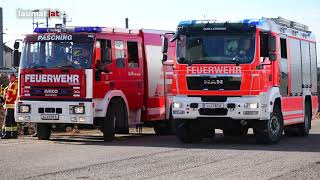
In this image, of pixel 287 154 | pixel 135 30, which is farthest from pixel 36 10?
pixel 287 154

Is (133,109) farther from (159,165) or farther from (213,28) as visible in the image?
(159,165)

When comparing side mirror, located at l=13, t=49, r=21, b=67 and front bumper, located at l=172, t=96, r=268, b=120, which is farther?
side mirror, located at l=13, t=49, r=21, b=67

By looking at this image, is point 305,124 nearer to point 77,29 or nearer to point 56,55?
point 77,29

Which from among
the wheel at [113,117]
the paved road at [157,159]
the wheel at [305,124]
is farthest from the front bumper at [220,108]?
the wheel at [305,124]

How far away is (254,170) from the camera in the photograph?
36.6 ft

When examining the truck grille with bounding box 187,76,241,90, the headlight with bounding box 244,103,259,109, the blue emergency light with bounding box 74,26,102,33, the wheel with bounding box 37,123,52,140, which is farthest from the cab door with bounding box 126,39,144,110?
the headlight with bounding box 244,103,259,109

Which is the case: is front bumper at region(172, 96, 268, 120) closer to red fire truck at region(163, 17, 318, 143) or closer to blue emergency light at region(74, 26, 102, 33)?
red fire truck at region(163, 17, 318, 143)

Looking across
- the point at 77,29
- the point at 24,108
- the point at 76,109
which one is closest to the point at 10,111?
the point at 24,108

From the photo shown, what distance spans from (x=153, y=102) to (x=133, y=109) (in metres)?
0.93

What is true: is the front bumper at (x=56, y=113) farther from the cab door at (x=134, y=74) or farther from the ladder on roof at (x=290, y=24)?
the ladder on roof at (x=290, y=24)

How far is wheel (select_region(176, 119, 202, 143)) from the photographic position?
16.3 metres

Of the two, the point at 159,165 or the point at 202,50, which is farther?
the point at 202,50

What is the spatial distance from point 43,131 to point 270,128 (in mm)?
6212

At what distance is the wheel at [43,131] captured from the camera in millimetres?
17656
